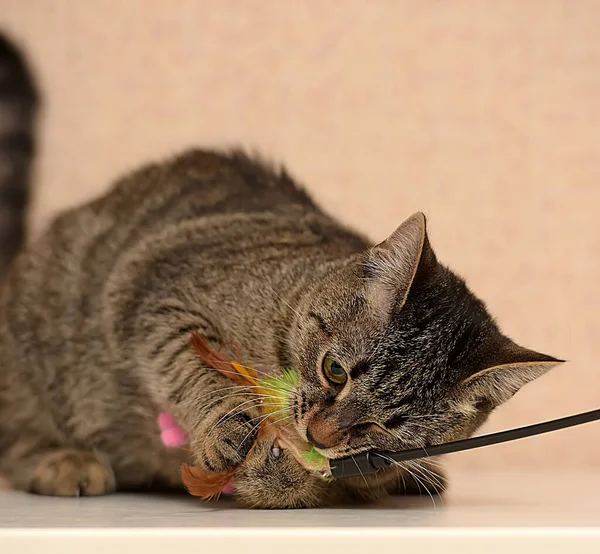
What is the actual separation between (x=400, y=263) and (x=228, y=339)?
1.13 feet

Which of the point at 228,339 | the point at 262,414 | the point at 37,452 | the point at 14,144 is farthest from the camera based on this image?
the point at 14,144

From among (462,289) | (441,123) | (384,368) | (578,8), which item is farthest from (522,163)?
(384,368)

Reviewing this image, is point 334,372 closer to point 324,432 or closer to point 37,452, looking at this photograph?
point 324,432

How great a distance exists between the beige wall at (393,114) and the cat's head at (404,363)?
92cm

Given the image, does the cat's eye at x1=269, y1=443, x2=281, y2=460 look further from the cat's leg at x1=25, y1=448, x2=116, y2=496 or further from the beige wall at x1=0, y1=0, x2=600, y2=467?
the beige wall at x1=0, y1=0, x2=600, y2=467

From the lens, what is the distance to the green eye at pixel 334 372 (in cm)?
112

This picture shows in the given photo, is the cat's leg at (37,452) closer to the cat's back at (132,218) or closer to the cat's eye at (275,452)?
the cat's back at (132,218)

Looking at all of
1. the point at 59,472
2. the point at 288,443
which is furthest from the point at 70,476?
the point at 288,443

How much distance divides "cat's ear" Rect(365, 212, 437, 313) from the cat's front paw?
0.25 meters

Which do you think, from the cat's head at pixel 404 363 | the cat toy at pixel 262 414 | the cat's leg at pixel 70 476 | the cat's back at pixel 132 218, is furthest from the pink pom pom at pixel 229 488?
the cat's back at pixel 132 218

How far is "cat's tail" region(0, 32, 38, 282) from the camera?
6.40 feet

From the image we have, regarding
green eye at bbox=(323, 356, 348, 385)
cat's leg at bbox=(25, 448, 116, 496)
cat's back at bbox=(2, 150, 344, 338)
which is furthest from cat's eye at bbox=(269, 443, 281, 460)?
cat's back at bbox=(2, 150, 344, 338)

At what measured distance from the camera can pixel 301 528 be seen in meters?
0.85

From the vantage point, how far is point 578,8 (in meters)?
2.08
